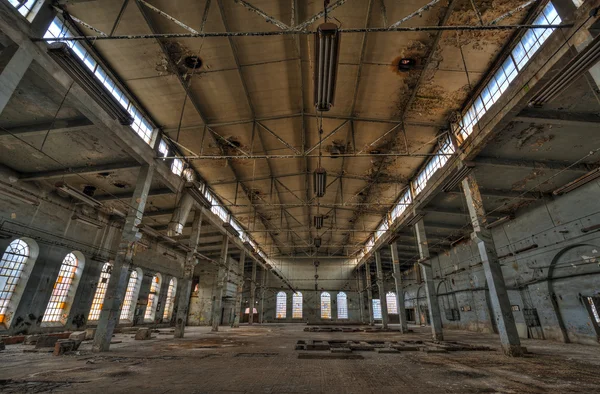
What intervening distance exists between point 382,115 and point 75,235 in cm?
1810

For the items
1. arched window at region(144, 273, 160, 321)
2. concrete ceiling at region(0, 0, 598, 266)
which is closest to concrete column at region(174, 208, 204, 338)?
concrete ceiling at region(0, 0, 598, 266)

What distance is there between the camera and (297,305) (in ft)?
115

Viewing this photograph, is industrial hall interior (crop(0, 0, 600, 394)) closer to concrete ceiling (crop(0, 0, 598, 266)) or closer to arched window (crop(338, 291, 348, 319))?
concrete ceiling (crop(0, 0, 598, 266))

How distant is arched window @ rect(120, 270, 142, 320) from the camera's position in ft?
64.3

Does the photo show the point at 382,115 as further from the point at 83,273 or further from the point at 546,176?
the point at 83,273

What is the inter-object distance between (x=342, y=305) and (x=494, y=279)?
95.1ft

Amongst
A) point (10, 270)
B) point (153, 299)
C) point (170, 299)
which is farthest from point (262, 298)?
point (10, 270)

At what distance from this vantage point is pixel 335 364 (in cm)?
578

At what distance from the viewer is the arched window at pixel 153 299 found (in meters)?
22.0

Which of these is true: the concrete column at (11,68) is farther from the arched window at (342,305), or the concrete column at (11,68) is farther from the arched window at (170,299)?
the arched window at (342,305)

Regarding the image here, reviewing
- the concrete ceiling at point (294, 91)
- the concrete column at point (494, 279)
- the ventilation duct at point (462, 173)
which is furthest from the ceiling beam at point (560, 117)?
the concrete column at point (494, 279)

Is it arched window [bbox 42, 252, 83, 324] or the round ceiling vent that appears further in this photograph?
arched window [bbox 42, 252, 83, 324]

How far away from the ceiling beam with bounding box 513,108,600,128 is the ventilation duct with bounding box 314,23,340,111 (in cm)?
611

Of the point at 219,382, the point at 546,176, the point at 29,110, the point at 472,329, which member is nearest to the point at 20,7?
the point at 29,110
